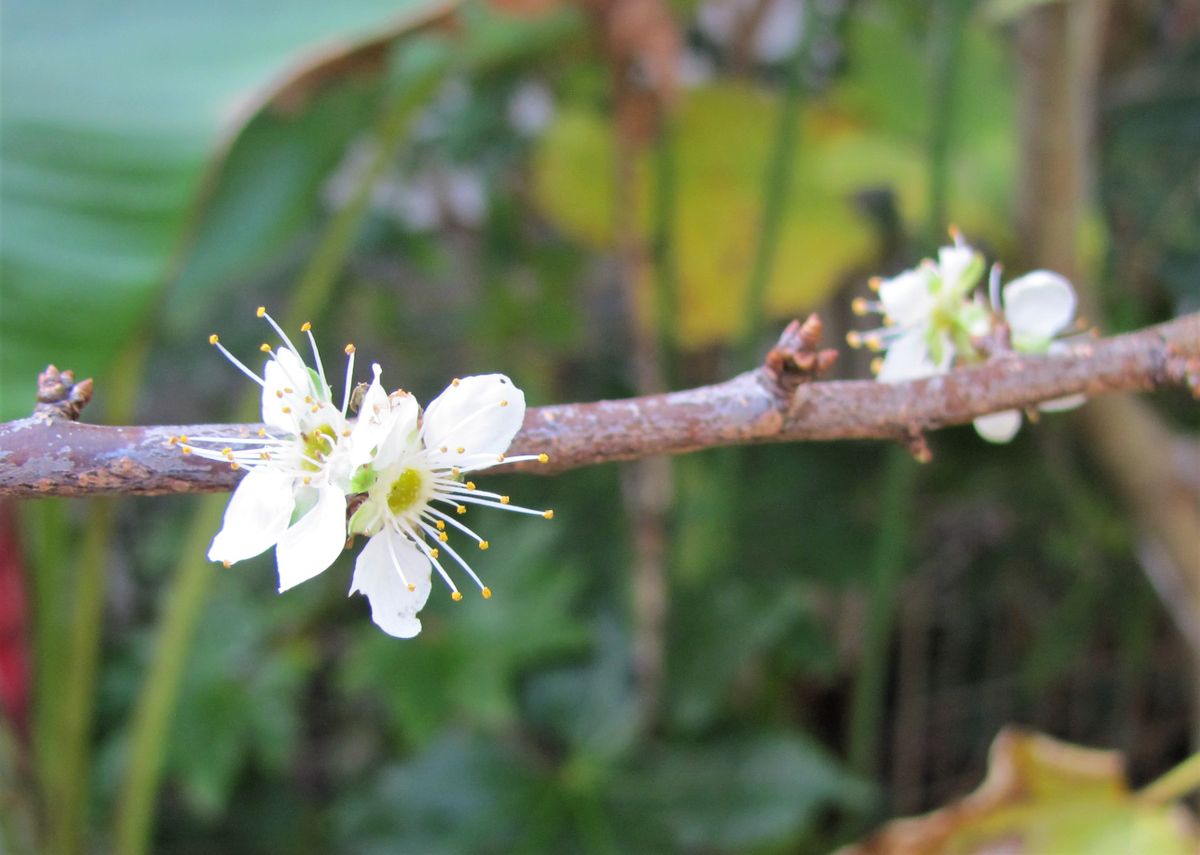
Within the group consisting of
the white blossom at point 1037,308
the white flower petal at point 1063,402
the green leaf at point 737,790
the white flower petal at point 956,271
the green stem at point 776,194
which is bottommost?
the green leaf at point 737,790

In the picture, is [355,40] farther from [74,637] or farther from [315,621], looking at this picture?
[315,621]

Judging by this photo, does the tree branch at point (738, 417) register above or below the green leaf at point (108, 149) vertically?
below

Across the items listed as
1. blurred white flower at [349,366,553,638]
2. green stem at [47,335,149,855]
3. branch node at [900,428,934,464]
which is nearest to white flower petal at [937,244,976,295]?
branch node at [900,428,934,464]

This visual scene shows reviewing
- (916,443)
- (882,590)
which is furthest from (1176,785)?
(916,443)

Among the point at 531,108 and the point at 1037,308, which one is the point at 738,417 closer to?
the point at 1037,308

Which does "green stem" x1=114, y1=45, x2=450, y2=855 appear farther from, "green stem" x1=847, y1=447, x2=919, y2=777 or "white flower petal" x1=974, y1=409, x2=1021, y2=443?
"white flower petal" x1=974, y1=409, x2=1021, y2=443

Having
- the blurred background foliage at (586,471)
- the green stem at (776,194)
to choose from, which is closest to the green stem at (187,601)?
the blurred background foliage at (586,471)

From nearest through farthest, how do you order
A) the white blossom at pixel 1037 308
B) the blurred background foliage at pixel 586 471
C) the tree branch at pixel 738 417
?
the tree branch at pixel 738 417, the white blossom at pixel 1037 308, the blurred background foliage at pixel 586 471

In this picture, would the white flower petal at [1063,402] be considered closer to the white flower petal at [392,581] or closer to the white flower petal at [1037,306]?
the white flower petal at [1037,306]
